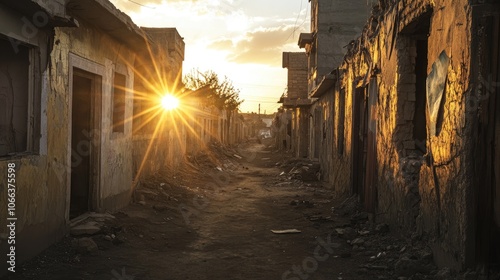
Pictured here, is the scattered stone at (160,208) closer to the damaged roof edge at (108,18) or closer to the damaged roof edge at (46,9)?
the damaged roof edge at (108,18)

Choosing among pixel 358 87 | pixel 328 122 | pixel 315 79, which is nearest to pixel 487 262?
pixel 358 87

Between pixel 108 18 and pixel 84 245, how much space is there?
3118 mm

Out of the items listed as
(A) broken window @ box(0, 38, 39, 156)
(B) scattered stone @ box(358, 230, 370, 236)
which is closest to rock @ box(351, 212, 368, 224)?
(B) scattered stone @ box(358, 230, 370, 236)

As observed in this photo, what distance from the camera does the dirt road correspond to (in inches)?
184

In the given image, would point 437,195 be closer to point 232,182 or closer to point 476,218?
point 476,218

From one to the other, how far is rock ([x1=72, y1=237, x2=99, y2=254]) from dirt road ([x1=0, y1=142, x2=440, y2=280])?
1 cm

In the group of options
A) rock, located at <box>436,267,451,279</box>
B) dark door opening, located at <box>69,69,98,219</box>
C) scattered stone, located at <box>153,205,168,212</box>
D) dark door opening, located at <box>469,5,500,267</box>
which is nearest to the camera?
dark door opening, located at <box>469,5,500,267</box>

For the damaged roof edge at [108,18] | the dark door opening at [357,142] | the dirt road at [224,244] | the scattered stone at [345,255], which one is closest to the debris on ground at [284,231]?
the dirt road at [224,244]

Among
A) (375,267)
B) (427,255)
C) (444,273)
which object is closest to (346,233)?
(375,267)

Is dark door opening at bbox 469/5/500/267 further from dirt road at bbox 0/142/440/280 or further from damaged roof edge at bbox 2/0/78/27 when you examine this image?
damaged roof edge at bbox 2/0/78/27

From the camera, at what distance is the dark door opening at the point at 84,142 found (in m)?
6.64

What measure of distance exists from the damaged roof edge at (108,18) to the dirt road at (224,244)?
2922mm

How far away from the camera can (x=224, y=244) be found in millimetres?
5938

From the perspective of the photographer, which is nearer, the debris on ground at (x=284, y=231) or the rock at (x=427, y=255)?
the rock at (x=427, y=255)
